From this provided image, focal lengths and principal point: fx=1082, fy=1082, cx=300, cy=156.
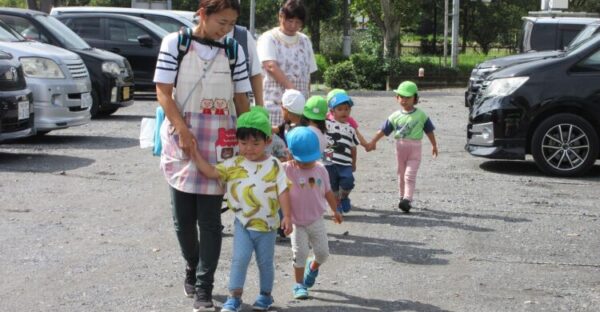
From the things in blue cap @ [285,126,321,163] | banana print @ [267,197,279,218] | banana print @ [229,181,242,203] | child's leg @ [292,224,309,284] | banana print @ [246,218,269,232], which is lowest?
child's leg @ [292,224,309,284]

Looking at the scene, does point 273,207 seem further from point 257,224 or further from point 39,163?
point 39,163

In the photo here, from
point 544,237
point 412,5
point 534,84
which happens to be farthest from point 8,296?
point 412,5

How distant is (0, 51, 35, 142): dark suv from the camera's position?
39.0ft

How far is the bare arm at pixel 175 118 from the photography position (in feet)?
18.5

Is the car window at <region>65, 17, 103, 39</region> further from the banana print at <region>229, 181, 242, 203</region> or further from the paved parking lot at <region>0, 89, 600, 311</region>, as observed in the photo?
the banana print at <region>229, 181, 242, 203</region>

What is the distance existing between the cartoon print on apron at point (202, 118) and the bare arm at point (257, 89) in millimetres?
536

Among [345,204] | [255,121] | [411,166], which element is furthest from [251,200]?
[411,166]

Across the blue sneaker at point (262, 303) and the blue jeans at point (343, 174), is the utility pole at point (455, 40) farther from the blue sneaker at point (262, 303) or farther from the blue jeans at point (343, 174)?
the blue sneaker at point (262, 303)

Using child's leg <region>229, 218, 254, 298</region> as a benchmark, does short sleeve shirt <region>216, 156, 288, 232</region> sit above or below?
above

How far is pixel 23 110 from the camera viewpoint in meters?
12.3

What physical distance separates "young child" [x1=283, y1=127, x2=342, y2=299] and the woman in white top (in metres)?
1.76

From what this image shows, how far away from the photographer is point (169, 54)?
5.72 meters

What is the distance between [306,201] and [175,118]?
997 millimetres

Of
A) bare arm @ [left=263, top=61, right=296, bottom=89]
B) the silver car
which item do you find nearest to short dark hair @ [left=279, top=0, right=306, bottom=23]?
bare arm @ [left=263, top=61, right=296, bottom=89]
